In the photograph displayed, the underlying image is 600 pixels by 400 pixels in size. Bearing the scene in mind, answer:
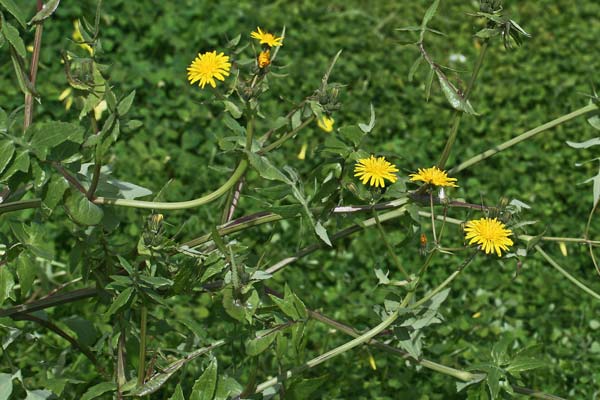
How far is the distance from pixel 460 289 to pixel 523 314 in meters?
0.21

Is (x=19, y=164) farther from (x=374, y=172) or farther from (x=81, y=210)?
(x=374, y=172)

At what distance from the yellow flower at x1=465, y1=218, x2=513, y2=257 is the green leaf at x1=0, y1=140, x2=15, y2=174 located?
818 mm

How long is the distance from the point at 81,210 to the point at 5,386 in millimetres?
502

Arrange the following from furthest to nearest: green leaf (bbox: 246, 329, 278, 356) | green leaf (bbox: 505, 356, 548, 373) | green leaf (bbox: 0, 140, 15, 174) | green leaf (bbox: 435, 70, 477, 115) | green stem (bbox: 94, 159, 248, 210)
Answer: green leaf (bbox: 505, 356, 548, 373) < green leaf (bbox: 435, 70, 477, 115) < green leaf (bbox: 246, 329, 278, 356) < green stem (bbox: 94, 159, 248, 210) < green leaf (bbox: 0, 140, 15, 174)

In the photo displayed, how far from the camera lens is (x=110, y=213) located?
1.93 m

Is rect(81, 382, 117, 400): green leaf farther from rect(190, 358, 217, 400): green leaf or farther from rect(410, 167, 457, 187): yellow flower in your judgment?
rect(410, 167, 457, 187): yellow flower

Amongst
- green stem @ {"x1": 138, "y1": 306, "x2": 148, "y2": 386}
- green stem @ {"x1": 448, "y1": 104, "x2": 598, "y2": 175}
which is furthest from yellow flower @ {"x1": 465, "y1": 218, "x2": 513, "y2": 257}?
green stem @ {"x1": 138, "y1": 306, "x2": 148, "y2": 386}

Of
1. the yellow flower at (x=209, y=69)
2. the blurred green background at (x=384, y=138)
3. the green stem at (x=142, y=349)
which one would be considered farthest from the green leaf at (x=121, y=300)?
the blurred green background at (x=384, y=138)

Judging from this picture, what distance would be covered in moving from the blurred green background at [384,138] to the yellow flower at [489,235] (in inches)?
16.7

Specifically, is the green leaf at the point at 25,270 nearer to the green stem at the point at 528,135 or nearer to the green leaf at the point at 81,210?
the green leaf at the point at 81,210

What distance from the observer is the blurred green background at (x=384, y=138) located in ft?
9.48

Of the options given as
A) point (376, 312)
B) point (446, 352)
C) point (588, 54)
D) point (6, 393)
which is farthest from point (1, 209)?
point (588, 54)

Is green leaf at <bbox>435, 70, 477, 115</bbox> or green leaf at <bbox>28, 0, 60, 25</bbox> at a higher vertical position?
green leaf at <bbox>28, 0, 60, 25</bbox>

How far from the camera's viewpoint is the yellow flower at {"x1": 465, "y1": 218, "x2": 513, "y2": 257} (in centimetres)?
181
